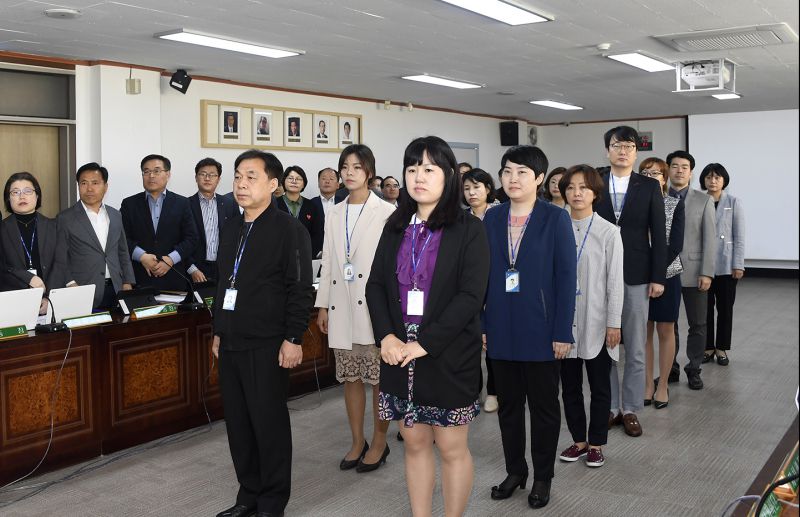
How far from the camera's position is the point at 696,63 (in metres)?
7.52

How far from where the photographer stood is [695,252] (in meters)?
5.89

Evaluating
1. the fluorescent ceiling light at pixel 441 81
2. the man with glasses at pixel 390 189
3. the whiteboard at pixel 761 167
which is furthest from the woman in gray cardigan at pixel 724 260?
the whiteboard at pixel 761 167

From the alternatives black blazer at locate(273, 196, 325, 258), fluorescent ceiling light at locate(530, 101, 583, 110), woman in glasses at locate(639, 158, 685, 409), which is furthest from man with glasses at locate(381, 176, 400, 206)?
woman in glasses at locate(639, 158, 685, 409)

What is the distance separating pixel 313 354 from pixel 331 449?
147 cm

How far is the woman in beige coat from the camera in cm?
391

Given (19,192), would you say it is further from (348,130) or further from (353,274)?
(348,130)

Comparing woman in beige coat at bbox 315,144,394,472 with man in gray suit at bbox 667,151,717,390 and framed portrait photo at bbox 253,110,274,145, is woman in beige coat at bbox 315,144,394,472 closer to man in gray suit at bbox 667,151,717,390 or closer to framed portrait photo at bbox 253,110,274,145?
man in gray suit at bbox 667,151,717,390

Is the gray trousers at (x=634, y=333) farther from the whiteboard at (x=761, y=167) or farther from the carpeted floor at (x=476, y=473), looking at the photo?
the whiteboard at (x=761, y=167)

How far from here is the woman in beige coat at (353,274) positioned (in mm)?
3914

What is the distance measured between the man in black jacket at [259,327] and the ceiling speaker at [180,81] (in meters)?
5.03

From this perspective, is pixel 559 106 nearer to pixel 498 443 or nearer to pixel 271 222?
pixel 498 443

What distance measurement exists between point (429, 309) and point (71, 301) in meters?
2.48

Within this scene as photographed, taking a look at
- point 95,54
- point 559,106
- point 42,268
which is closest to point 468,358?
point 42,268

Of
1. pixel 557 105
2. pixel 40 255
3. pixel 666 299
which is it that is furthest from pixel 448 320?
pixel 557 105
